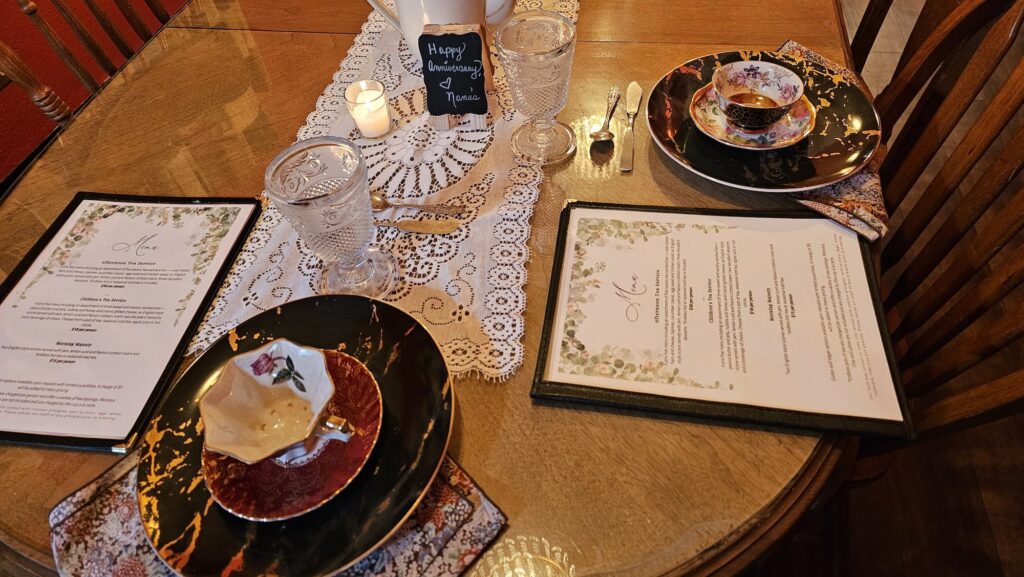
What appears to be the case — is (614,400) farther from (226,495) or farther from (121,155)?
(121,155)

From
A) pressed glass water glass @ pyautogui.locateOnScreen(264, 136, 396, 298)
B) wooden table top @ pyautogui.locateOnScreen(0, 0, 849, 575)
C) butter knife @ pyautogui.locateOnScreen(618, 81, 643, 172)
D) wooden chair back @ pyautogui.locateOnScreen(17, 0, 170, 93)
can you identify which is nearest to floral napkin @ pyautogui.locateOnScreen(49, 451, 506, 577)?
wooden table top @ pyautogui.locateOnScreen(0, 0, 849, 575)

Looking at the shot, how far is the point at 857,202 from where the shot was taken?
2.26ft

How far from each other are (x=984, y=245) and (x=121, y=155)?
1142 millimetres

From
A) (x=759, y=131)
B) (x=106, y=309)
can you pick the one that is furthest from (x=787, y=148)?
(x=106, y=309)

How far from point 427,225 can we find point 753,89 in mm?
470

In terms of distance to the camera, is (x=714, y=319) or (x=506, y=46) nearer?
(x=714, y=319)

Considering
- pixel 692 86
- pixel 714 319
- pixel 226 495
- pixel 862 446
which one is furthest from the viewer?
pixel 692 86

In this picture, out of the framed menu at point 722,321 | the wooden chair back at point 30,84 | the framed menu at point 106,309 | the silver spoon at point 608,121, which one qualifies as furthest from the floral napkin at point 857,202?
the wooden chair back at point 30,84

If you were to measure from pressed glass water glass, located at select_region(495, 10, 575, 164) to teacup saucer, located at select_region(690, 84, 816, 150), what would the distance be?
0.58 ft

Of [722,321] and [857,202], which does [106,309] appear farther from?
[857,202]

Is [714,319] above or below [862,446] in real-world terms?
above

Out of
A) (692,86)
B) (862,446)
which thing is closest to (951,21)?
(692,86)

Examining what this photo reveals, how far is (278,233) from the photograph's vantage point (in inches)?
30.4

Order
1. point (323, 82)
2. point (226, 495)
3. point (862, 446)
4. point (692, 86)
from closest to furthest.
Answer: point (226, 495), point (862, 446), point (692, 86), point (323, 82)
